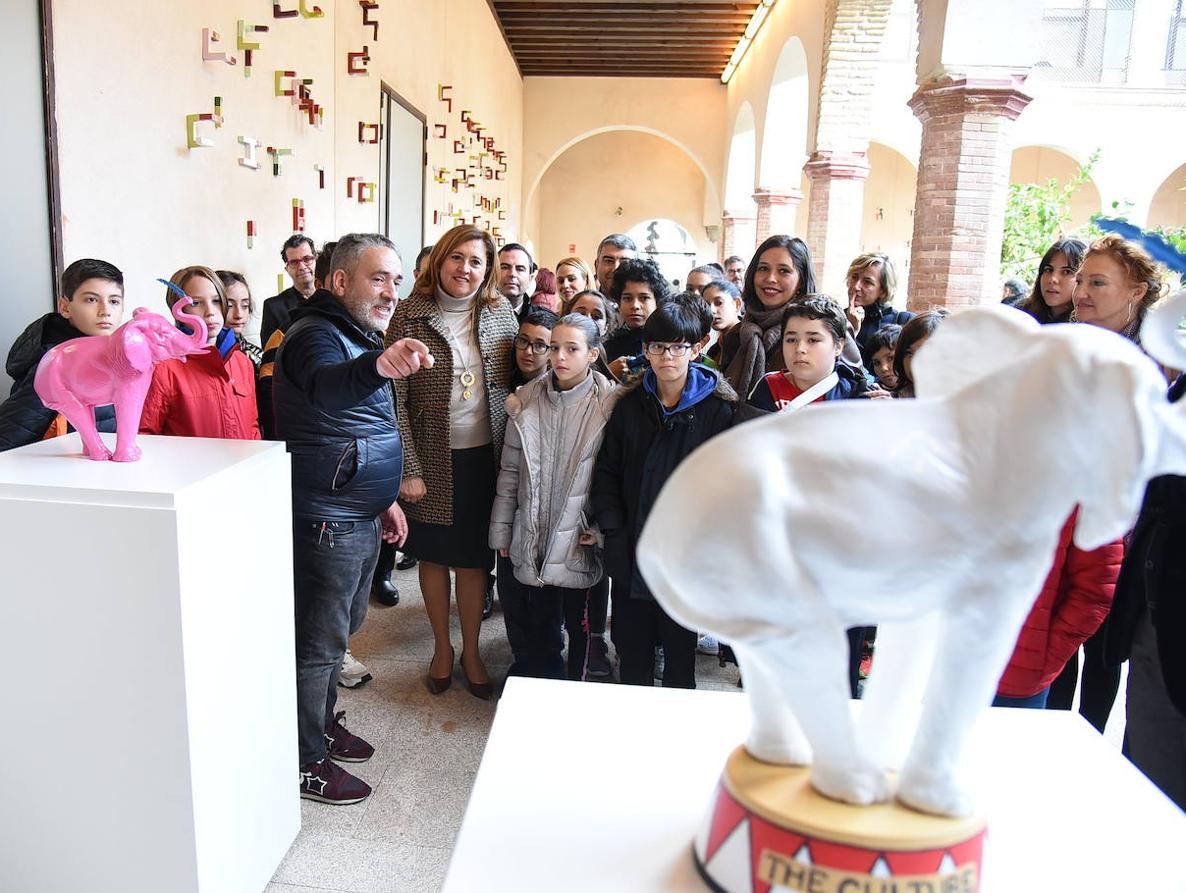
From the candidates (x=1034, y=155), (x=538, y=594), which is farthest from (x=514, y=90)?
(x=538, y=594)

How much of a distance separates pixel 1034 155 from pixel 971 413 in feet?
62.9

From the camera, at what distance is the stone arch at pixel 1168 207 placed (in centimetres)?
1678

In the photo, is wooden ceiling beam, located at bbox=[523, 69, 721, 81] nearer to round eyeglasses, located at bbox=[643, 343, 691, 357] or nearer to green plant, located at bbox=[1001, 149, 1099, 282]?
green plant, located at bbox=[1001, 149, 1099, 282]

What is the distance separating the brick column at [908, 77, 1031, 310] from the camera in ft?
19.1

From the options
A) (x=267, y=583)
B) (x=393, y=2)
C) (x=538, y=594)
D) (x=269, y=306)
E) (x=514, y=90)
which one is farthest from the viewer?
(x=514, y=90)

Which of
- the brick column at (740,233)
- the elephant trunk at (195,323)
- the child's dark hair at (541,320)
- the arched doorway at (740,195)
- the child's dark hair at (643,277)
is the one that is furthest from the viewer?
the brick column at (740,233)

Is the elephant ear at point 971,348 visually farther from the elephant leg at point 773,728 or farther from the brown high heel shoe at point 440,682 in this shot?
the brown high heel shoe at point 440,682

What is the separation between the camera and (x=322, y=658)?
2.55 metres

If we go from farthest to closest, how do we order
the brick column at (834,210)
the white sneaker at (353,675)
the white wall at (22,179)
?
the brick column at (834,210), the white sneaker at (353,675), the white wall at (22,179)

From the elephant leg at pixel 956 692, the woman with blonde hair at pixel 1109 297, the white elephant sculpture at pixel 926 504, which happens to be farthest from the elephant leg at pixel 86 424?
the woman with blonde hair at pixel 1109 297

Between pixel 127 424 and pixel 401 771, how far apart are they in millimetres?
1443

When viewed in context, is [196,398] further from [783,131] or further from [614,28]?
[614,28]

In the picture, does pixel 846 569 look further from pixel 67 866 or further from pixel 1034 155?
pixel 1034 155

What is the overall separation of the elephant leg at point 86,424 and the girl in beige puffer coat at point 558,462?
4.12 feet
